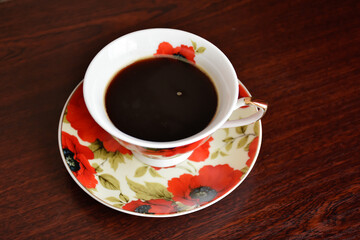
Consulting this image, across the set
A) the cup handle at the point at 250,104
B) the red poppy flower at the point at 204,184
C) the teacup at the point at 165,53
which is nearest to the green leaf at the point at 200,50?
the teacup at the point at 165,53

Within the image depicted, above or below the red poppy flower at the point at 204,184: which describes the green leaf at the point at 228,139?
above

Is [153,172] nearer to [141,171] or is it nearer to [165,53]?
[141,171]

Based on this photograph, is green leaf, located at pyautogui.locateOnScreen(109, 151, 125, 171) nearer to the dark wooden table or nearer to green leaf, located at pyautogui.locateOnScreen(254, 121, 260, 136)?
the dark wooden table

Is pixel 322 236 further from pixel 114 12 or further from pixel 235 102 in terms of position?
pixel 114 12

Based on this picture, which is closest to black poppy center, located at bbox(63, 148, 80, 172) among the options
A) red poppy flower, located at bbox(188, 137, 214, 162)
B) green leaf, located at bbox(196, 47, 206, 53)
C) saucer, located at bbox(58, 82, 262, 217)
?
saucer, located at bbox(58, 82, 262, 217)

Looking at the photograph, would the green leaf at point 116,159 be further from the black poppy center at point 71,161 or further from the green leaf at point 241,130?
the green leaf at point 241,130
